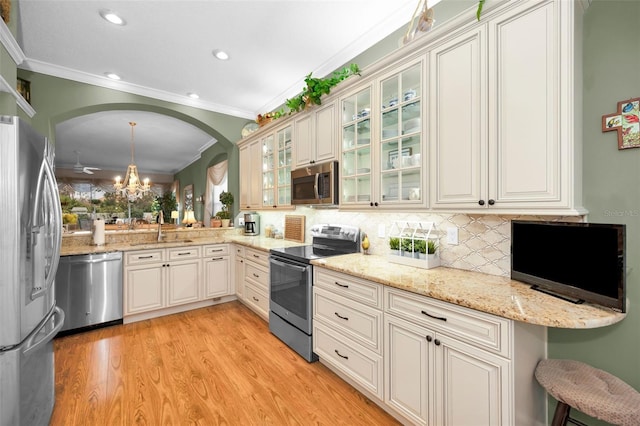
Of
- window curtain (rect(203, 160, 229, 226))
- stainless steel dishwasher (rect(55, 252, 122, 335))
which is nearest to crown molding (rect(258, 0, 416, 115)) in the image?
stainless steel dishwasher (rect(55, 252, 122, 335))

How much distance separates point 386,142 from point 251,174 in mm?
2615

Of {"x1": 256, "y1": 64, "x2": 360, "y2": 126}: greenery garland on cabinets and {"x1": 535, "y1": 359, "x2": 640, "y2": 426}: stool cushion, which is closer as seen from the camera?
{"x1": 535, "y1": 359, "x2": 640, "y2": 426}: stool cushion

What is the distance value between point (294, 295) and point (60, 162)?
9.89 m

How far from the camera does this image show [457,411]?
1424 millimetres

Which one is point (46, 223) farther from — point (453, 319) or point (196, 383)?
point (453, 319)

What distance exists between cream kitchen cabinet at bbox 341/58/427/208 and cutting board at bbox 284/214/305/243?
47.8 inches

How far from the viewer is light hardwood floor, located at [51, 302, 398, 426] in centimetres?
186

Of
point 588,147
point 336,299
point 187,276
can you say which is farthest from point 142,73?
point 588,147

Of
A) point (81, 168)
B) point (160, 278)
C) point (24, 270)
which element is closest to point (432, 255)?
point (24, 270)

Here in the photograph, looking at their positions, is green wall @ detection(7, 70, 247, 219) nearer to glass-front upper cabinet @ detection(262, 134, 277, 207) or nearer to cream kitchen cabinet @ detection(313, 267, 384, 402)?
glass-front upper cabinet @ detection(262, 134, 277, 207)

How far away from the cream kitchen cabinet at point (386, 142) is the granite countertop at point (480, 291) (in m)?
0.49

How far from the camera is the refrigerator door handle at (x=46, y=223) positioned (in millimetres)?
1528

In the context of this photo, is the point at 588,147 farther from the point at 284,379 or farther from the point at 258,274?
the point at 258,274

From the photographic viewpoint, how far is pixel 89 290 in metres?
3.13
